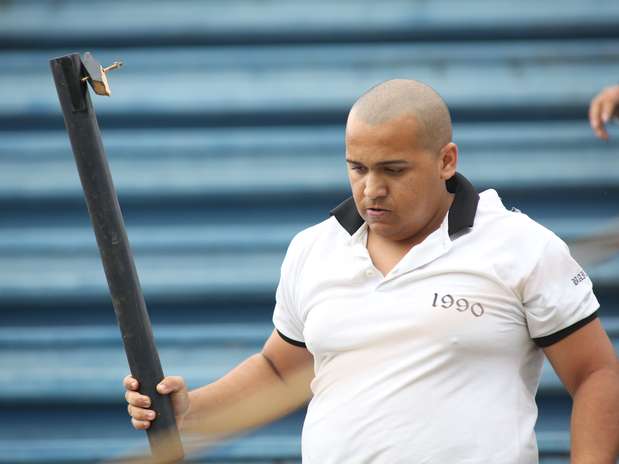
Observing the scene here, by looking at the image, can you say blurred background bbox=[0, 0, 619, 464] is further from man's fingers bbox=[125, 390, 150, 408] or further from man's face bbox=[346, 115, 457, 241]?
man's fingers bbox=[125, 390, 150, 408]

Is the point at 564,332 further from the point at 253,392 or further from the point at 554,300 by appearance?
the point at 253,392

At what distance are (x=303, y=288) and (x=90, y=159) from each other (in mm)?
593

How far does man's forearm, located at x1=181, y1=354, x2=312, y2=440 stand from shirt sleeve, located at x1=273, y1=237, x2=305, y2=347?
112mm

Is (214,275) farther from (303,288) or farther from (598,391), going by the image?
(598,391)

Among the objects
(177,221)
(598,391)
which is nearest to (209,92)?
(177,221)

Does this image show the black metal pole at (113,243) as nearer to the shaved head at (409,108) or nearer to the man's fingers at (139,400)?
the man's fingers at (139,400)

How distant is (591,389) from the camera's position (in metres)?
2.22

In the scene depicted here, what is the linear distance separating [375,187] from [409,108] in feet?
0.58

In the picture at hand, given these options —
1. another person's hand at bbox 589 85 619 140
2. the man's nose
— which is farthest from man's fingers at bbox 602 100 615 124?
the man's nose

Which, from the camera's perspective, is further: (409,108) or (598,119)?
(598,119)

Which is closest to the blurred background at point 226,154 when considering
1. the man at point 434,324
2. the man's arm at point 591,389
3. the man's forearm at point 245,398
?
the man's forearm at point 245,398

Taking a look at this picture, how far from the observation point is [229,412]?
2646 mm

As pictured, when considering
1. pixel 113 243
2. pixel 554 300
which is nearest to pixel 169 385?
pixel 113 243

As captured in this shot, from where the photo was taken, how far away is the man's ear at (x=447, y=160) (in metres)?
2.36
